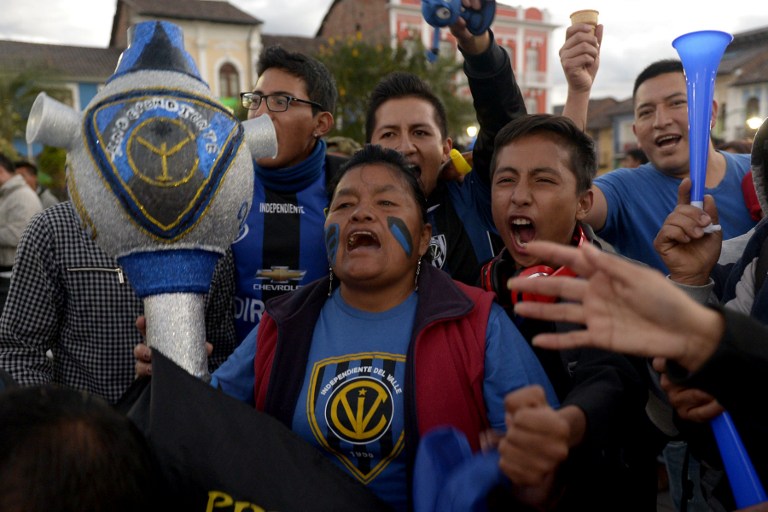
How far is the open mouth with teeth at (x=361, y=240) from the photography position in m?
1.76

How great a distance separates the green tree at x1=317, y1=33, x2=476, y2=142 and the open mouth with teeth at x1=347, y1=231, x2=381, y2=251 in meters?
16.3

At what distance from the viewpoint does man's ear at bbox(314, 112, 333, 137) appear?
2.65 meters

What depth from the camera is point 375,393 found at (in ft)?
5.12

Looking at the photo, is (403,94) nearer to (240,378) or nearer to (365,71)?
(240,378)

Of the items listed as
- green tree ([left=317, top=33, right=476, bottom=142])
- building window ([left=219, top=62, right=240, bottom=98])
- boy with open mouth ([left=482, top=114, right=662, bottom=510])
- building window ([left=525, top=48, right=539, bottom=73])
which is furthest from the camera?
building window ([left=525, top=48, right=539, bottom=73])

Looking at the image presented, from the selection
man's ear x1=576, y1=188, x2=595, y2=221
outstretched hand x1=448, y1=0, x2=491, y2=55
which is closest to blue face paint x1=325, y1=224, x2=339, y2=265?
outstretched hand x1=448, y1=0, x2=491, y2=55

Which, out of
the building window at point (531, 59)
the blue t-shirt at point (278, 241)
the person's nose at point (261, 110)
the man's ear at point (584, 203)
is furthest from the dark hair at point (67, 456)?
the building window at point (531, 59)

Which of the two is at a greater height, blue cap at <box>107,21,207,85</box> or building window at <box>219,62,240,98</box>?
building window at <box>219,62,240,98</box>

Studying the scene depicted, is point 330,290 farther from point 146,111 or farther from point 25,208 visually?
point 25,208

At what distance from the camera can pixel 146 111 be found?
1238 mm

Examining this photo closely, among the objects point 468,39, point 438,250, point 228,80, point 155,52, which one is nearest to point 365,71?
point 228,80

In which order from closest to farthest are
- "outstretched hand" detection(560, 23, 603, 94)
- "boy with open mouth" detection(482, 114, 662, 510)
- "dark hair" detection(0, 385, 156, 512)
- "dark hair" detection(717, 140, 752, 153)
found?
"dark hair" detection(0, 385, 156, 512)
"boy with open mouth" detection(482, 114, 662, 510)
"outstretched hand" detection(560, 23, 603, 94)
"dark hair" detection(717, 140, 752, 153)

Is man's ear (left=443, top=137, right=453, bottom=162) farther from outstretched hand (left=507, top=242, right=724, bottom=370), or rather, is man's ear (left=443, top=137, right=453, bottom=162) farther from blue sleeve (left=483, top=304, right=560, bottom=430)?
outstretched hand (left=507, top=242, right=724, bottom=370)

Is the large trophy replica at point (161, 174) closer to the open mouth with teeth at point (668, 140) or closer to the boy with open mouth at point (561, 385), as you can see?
the boy with open mouth at point (561, 385)
